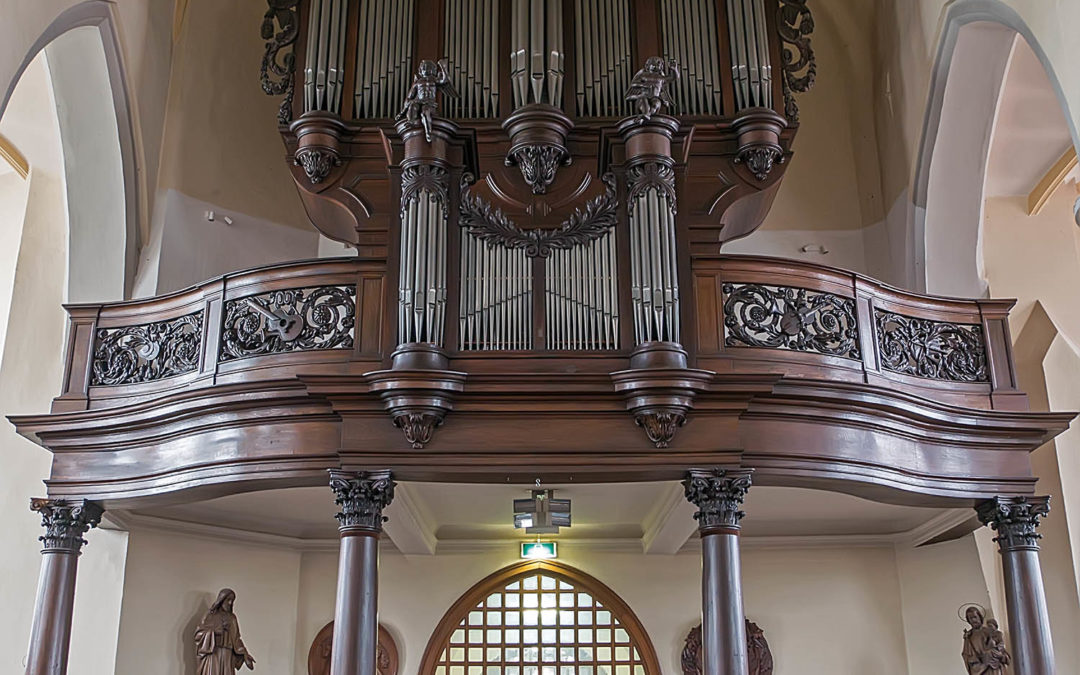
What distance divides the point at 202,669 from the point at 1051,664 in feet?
22.1

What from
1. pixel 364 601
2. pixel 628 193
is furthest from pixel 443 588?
pixel 628 193

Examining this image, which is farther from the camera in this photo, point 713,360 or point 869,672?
point 869,672

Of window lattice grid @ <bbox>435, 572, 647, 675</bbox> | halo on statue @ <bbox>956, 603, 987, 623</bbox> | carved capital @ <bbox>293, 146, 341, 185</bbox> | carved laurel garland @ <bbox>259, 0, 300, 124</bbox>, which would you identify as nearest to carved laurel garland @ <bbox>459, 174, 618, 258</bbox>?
carved capital @ <bbox>293, 146, 341, 185</bbox>

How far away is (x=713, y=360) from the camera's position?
7297 millimetres

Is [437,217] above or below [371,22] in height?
below

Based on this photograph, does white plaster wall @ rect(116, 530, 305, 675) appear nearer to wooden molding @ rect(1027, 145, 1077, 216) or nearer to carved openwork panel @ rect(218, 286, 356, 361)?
carved openwork panel @ rect(218, 286, 356, 361)

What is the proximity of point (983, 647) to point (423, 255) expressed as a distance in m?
5.92

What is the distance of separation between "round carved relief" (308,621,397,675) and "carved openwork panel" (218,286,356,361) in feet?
13.3

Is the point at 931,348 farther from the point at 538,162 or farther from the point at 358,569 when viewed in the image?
the point at 358,569

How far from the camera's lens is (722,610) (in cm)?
668

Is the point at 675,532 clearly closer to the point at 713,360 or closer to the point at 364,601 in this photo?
the point at 713,360

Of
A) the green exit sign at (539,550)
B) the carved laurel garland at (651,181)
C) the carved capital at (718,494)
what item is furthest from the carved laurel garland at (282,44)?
the green exit sign at (539,550)

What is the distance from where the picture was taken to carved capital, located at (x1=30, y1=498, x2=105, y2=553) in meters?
7.70

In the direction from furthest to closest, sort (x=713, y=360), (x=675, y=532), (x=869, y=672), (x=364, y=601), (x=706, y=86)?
1. (x=869, y=672)
2. (x=675, y=532)
3. (x=706, y=86)
4. (x=713, y=360)
5. (x=364, y=601)
